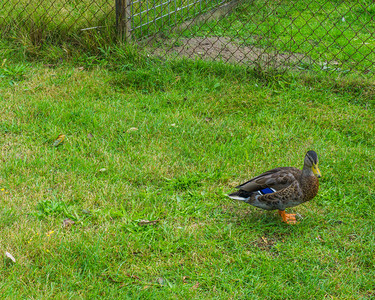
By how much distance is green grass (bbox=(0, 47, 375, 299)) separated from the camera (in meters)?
2.88

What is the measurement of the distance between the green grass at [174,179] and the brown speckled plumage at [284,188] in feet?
0.68

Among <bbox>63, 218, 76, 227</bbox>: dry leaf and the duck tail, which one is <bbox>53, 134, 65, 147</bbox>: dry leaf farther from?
the duck tail

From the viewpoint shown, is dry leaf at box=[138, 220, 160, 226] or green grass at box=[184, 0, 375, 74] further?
green grass at box=[184, 0, 375, 74]

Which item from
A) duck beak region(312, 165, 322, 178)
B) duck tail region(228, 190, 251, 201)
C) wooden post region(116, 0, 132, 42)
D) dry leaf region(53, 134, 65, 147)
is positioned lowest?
duck tail region(228, 190, 251, 201)

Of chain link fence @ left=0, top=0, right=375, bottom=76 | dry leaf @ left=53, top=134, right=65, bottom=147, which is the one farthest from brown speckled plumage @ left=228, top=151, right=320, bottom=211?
chain link fence @ left=0, top=0, right=375, bottom=76

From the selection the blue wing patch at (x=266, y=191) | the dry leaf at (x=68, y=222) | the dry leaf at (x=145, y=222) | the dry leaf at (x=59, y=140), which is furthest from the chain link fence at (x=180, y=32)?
the dry leaf at (x=68, y=222)

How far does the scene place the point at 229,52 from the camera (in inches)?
237

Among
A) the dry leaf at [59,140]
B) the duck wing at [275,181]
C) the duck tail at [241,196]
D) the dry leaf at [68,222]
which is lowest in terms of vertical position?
the dry leaf at [68,222]

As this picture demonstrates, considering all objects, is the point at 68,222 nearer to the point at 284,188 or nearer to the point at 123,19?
the point at 284,188

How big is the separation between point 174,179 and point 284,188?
0.93 metres

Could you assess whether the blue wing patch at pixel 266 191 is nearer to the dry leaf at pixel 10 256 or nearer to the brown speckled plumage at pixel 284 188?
the brown speckled plumage at pixel 284 188

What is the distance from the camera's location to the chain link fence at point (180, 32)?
559 centimetres

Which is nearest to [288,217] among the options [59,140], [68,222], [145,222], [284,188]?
[284,188]

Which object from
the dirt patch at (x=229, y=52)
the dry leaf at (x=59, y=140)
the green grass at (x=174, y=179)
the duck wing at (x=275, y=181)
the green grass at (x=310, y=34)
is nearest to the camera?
the green grass at (x=174, y=179)
